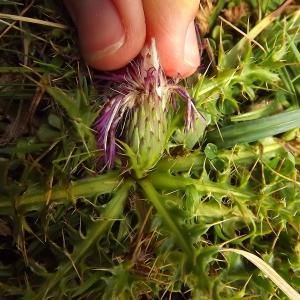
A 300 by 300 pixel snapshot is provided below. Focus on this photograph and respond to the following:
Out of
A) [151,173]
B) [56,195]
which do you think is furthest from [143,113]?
[56,195]

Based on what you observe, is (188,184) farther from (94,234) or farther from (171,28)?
(171,28)

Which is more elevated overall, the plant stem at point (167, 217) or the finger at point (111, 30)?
the finger at point (111, 30)

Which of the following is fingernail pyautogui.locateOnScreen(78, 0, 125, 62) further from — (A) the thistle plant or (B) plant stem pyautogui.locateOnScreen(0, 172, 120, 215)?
(B) plant stem pyautogui.locateOnScreen(0, 172, 120, 215)

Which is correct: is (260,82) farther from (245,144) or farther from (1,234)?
(1,234)

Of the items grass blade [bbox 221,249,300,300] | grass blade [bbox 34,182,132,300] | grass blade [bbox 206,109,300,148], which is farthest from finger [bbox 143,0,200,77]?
grass blade [bbox 221,249,300,300]

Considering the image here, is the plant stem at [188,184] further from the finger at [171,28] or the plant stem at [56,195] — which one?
the finger at [171,28]

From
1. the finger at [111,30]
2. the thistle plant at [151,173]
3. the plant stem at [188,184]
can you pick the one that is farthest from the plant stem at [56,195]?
the finger at [111,30]
